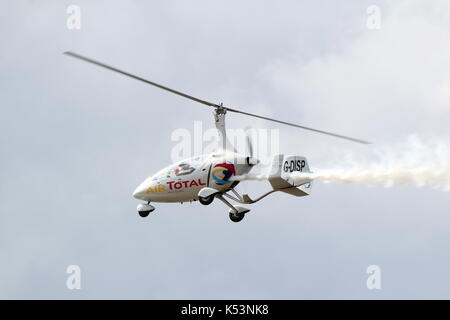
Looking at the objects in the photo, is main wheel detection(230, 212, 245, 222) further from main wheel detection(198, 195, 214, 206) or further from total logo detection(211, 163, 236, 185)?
total logo detection(211, 163, 236, 185)

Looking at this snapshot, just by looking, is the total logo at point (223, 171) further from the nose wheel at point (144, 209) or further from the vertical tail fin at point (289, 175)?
the nose wheel at point (144, 209)

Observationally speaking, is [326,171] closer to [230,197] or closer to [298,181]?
[298,181]

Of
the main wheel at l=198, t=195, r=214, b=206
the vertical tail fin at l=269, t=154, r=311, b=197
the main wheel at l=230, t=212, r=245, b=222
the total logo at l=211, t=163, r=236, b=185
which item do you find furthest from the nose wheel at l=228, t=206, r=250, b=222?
the vertical tail fin at l=269, t=154, r=311, b=197

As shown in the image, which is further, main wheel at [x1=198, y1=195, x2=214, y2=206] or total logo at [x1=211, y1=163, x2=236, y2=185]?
main wheel at [x1=198, y1=195, x2=214, y2=206]

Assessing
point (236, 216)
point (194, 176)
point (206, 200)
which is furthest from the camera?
point (236, 216)

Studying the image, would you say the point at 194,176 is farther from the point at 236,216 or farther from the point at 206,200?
the point at 236,216

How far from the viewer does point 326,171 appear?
43312 millimetres

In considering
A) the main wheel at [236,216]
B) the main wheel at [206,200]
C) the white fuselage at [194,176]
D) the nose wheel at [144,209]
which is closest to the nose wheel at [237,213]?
the main wheel at [236,216]

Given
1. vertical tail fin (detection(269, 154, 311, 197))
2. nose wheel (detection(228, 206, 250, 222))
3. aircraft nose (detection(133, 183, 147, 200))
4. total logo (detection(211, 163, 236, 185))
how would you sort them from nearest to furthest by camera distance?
vertical tail fin (detection(269, 154, 311, 197)), total logo (detection(211, 163, 236, 185)), nose wheel (detection(228, 206, 250, 222)), aircraft nose (detection(133, 183, 147, 200))

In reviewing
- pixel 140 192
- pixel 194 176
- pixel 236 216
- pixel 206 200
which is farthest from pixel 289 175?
pixel 140 192

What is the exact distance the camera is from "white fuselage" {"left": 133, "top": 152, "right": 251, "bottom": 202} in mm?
45844

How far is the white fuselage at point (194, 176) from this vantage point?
150 ft

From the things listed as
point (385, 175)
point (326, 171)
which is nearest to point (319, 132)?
point (326, 171)

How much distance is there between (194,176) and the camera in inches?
1823
